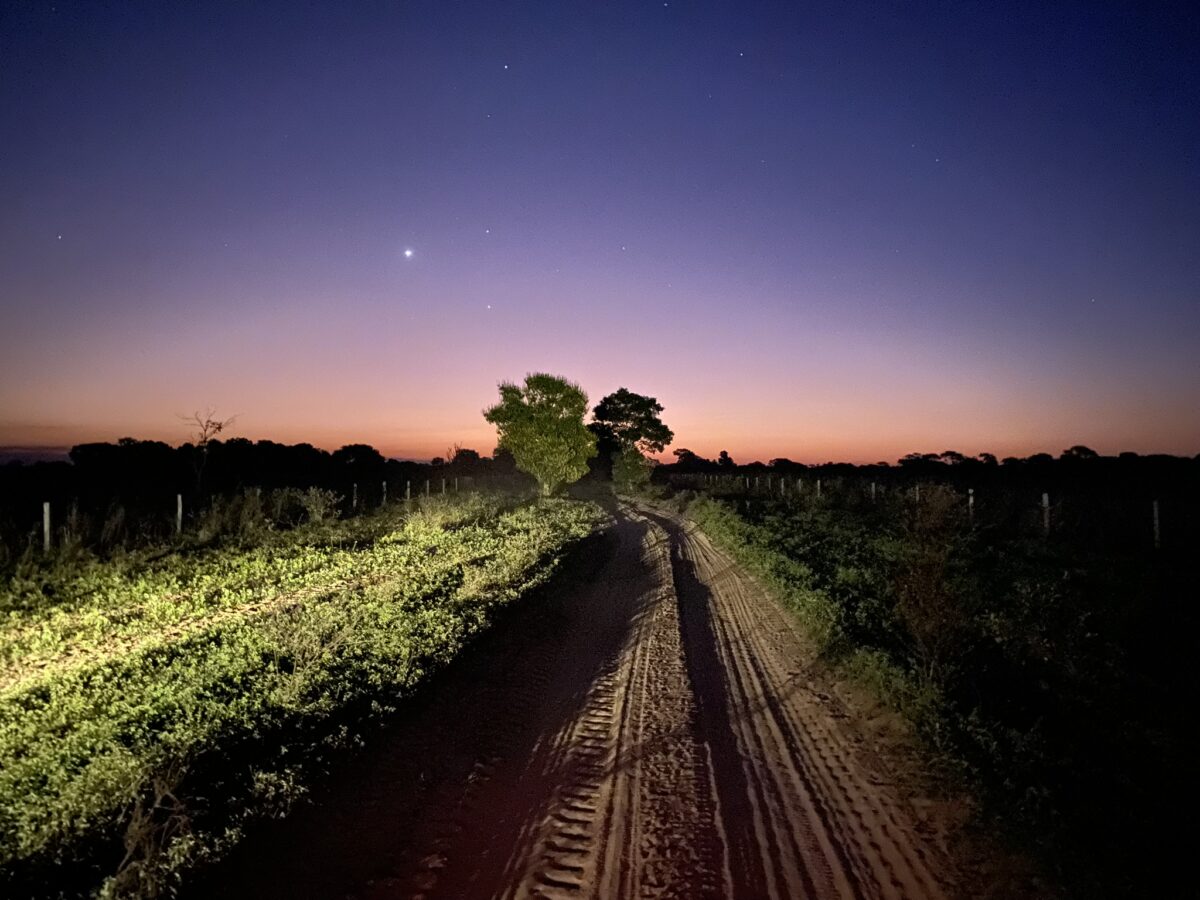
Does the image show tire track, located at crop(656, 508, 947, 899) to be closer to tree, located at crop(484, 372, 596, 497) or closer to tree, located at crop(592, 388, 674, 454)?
tree, located at crop(484, 372, 596, 497)

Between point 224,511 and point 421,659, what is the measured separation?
42.9 feet

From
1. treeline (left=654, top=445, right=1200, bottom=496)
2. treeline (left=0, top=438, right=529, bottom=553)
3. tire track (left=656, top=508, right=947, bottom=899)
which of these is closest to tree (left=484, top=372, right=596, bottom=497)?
treeline (left=0, top=438, right=529, bottom=553)

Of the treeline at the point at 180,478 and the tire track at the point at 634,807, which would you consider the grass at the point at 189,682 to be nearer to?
the tire track at the point at 634,807

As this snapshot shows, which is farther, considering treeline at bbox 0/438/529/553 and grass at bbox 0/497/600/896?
treeline at bbox 0/438/529/553

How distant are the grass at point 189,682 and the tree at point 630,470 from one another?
4339 cm

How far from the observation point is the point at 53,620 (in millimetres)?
9469

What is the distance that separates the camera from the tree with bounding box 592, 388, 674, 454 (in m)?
64.6

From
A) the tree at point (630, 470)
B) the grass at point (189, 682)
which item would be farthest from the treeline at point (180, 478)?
the tree at point (630, 470)

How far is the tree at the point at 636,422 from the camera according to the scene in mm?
64562

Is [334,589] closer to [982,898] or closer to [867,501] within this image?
[982,898]

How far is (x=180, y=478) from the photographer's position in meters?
39.1

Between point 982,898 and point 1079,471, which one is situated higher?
point 1079,471

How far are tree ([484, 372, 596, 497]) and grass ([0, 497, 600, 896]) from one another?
64.8 feet

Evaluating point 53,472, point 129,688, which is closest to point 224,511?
point 129,688
